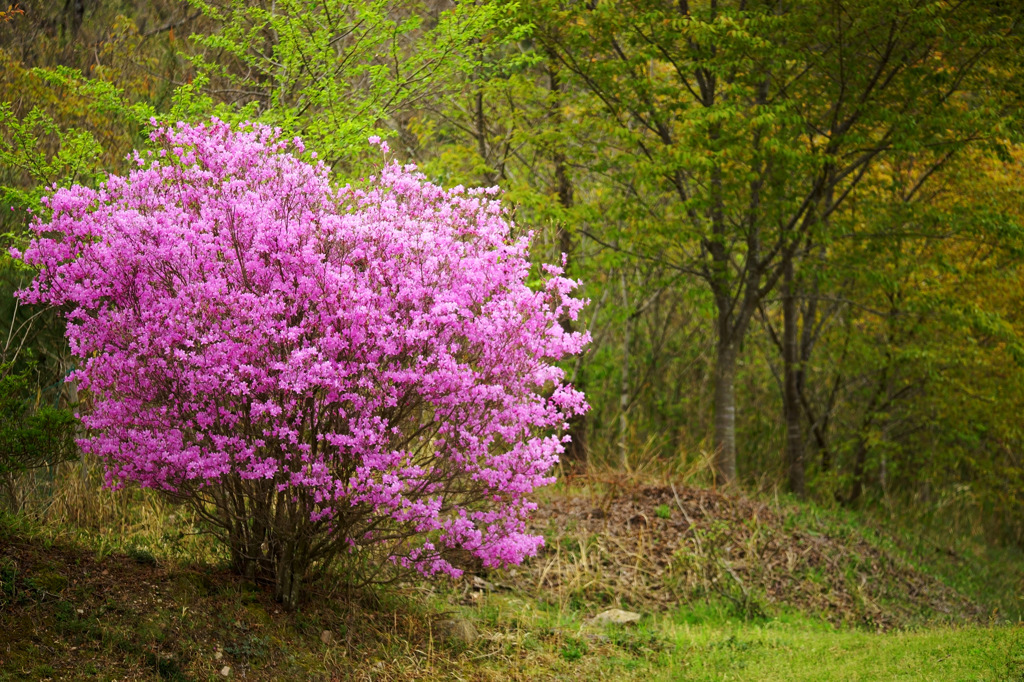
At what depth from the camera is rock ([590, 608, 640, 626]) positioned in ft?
24.9

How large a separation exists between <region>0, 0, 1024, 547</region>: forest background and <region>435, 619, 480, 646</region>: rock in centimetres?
298

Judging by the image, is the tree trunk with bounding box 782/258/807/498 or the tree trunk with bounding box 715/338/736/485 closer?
the tree trunk with bounding box 715/338/736/485

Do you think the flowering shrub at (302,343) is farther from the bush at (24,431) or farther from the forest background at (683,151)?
the forest background at (683,151)

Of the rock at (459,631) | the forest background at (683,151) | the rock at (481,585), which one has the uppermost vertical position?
the forest background at (683,151)

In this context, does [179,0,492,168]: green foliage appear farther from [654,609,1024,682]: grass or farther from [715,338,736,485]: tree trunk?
[715,338,736,485]: tree trunk

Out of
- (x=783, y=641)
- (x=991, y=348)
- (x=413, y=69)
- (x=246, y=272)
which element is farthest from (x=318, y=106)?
(x=991, y=348)

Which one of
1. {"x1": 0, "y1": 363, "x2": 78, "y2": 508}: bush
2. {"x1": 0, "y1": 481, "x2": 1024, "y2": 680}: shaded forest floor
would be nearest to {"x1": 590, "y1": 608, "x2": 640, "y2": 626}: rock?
{"x1": 0, "y1": 481, "x2": 1024, "y2": 680}: shaded forest floor

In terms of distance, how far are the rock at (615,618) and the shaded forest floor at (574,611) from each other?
3.1 inches

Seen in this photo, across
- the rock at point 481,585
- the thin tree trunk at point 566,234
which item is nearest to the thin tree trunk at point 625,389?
the thin tree trunk at point 566,234

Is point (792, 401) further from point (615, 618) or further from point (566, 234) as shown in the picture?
point (615, 618)

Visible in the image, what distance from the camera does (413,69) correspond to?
8.80 meters

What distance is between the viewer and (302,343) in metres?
5.29

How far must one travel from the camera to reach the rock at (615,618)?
7.60 metres

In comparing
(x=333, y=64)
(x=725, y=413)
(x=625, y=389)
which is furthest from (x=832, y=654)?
(x=625, y=389)
